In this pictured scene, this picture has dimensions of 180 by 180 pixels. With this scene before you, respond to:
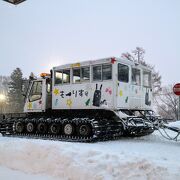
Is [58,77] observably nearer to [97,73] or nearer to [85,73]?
[85,73]

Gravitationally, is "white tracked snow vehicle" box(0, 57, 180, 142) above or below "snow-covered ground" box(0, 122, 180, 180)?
above

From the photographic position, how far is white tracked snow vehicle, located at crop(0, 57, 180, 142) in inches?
512

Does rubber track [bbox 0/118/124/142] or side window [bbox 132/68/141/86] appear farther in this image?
side window [bbox 132/68/141/86]

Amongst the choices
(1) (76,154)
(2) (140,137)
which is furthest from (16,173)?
(2) (140,137)

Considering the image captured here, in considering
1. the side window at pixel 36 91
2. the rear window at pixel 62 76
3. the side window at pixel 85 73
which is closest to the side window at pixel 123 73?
the side window at pixel 85 73

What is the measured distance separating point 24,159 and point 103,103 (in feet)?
17.0

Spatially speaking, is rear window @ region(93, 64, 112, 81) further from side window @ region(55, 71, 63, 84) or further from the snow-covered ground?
the snow-covered ground

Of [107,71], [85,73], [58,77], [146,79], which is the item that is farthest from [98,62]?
[146,79]

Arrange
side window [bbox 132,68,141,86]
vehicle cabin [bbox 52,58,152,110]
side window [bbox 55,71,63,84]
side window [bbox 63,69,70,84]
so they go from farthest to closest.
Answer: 1. side window [bbox 55,71,63,84]
2. side window [bbox 63,69,70,84]
3. side window [bbox 132,68,141,86]
4. vehicle cabin [bbox 52,58,152,110]

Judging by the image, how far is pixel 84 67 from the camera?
46.3ft

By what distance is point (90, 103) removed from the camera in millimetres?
13625

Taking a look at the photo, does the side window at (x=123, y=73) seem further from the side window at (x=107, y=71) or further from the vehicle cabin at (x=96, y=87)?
the side window at (x=107, y=71)

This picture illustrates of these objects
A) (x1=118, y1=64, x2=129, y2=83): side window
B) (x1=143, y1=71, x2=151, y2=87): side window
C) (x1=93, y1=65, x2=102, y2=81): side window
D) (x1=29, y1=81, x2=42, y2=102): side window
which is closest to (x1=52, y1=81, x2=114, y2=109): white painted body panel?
(x1=93, y1=65, x2=102, y2=81): side window

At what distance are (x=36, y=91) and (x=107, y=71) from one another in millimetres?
4664
